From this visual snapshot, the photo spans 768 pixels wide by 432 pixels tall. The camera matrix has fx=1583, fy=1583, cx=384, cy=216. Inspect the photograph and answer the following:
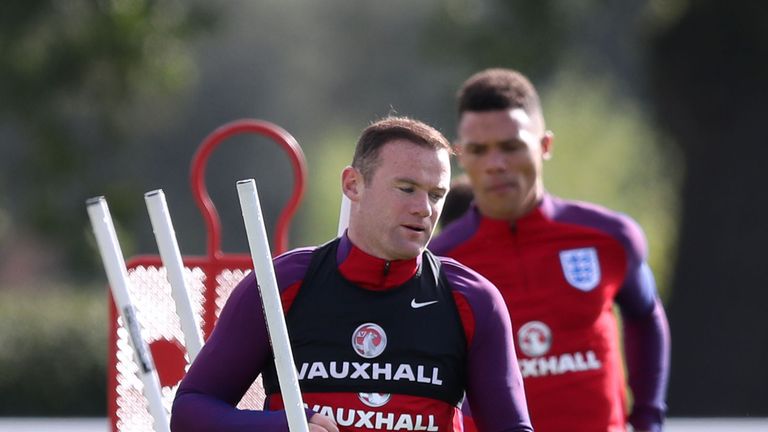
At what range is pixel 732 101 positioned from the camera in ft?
55.3

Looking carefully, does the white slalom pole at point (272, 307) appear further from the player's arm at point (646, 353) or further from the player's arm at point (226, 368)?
the player's arm at point (646, 353)

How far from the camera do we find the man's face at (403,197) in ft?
12.8

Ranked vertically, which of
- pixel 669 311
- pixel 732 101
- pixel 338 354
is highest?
pixel 732 101

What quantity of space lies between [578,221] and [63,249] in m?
12.6

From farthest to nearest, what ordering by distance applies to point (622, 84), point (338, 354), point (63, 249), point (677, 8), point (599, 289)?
point (622, 84), point (63, 249), point (677, 8), point (599, 289), point (338, 354)

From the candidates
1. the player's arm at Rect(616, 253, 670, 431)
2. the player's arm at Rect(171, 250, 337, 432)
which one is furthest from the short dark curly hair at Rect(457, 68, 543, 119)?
the player's arm at Rect(171, 250, 337, 432)

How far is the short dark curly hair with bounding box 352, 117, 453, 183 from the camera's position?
3941 mm

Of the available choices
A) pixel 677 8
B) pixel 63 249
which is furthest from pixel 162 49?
pixel 677 8

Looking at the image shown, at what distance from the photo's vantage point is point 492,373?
394 cm

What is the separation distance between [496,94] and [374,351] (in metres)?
2.13

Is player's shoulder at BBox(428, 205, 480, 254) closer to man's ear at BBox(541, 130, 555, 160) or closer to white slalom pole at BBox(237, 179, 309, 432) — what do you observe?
man's ear at BBox(541, 130, 555, 160)

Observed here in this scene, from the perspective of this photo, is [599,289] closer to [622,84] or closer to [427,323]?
[427,323]

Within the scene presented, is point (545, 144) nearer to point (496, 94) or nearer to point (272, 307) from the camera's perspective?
point (496, 94)

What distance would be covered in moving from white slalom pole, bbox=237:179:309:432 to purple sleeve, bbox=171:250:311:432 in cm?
22
